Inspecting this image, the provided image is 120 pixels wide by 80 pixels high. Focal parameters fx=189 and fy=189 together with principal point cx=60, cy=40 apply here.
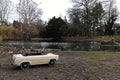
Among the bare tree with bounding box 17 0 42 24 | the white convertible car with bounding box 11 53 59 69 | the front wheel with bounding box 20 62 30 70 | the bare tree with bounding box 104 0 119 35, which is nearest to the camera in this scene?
the white convertible car with bounding box 11 53 59 69

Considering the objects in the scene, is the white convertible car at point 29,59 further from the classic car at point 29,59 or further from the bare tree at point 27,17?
the bare tree at point 27,17

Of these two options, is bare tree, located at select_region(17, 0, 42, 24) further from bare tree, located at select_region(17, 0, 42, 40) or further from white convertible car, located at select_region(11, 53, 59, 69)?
white convertible car, located at select_region(11, 53, 59, 69)

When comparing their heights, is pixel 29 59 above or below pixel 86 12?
below

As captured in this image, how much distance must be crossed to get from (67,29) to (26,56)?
33.9m

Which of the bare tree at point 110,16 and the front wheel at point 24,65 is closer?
the front wheel at point 24,65

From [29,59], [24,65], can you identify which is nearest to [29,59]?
[29,59]

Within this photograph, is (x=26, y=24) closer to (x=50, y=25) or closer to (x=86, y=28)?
(x=50, y=25)

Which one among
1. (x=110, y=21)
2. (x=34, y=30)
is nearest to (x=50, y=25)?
(x=34, y=30)

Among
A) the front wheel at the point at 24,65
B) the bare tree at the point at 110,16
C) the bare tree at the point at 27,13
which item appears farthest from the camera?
the bare tree at the point at 110,16

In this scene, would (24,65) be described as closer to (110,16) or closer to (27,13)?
(27,13)

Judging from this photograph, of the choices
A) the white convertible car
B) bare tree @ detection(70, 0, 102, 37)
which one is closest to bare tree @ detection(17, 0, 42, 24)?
bare tree @ detection(70, 0, 102, 37)

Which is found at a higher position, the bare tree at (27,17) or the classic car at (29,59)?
the bare tree at (27,17)

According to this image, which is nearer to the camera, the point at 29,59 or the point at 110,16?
the point at 29,59

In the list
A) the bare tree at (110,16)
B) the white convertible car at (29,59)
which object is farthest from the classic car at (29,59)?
the bare tree at (110,16)
